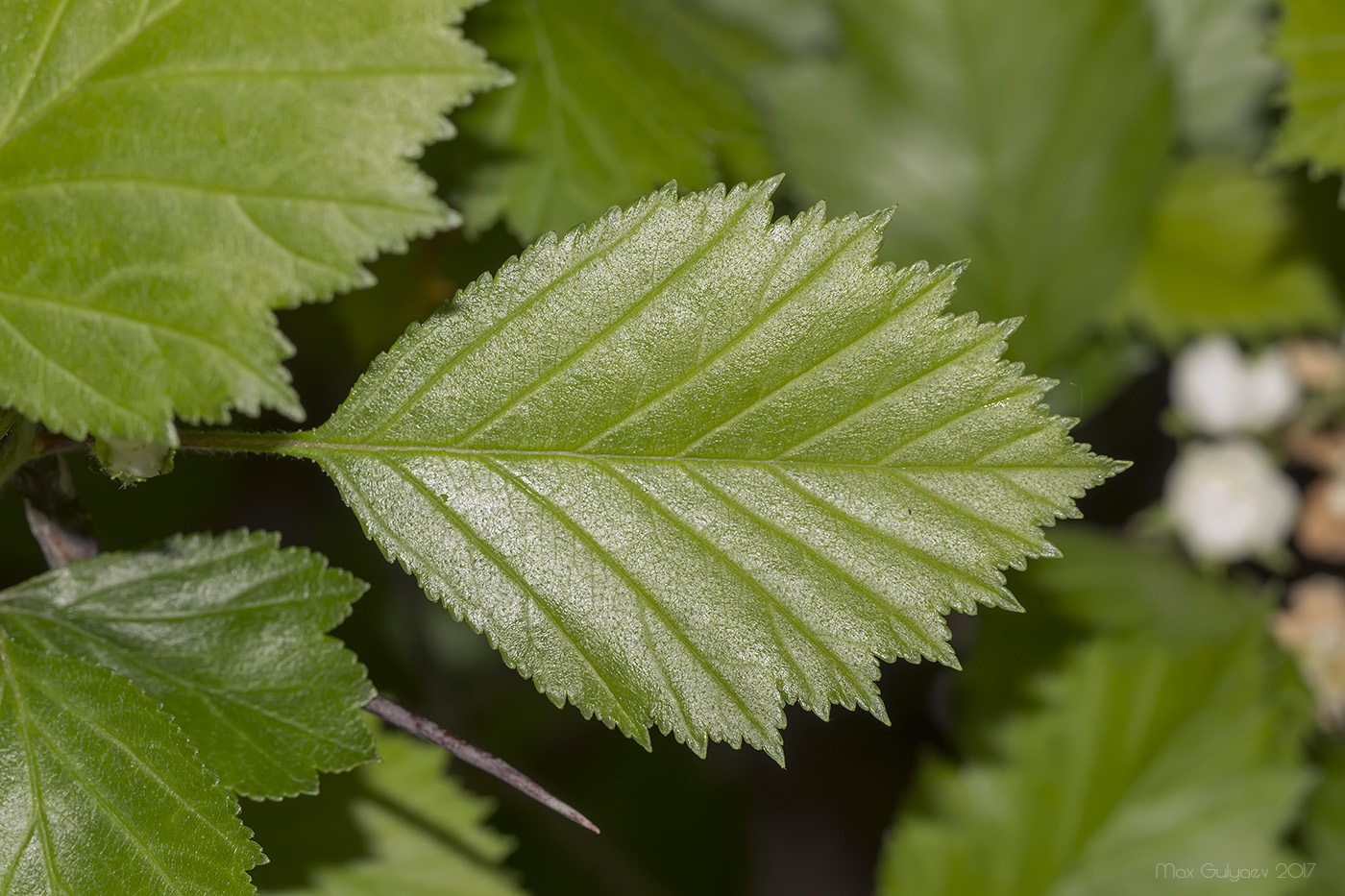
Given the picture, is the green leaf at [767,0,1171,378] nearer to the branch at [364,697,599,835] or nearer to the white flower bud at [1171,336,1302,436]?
the white flower bud at [1171,336,1302,436]

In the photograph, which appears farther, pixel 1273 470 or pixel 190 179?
pixel 1273 470

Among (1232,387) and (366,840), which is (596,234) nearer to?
(366,840)

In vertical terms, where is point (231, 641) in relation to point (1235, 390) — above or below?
below

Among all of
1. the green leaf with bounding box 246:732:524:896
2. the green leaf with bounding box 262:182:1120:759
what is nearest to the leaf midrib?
the green leaf with bounding box 262:182:1120:759

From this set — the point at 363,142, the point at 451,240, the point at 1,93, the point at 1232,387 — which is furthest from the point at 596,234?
the point at 1232,387

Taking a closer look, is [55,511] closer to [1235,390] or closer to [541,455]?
[541,455]

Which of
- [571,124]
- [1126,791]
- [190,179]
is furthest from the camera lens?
[1126,791]

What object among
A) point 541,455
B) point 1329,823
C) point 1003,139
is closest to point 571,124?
point 541,455
